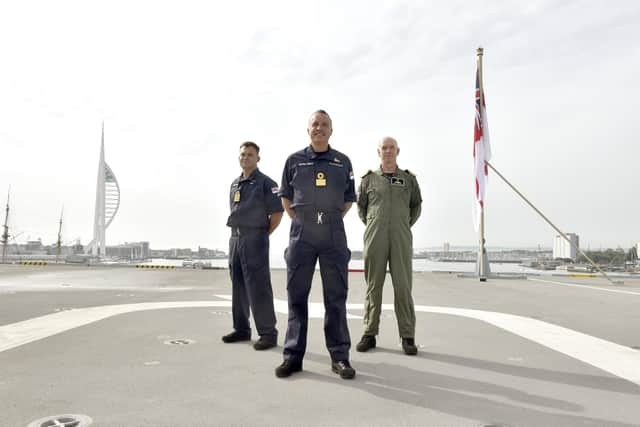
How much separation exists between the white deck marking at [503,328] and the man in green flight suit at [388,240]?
1225 millimetres

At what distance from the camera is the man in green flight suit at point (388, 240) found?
10.5ft

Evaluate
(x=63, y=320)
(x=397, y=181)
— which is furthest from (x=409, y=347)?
(x=63, y=320)

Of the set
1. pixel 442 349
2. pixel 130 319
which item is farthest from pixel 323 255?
pixel 130 319

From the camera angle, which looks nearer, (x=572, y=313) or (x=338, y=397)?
(x=338, y=397)

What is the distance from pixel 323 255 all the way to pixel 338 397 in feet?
2.95

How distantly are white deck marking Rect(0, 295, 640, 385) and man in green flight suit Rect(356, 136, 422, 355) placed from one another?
122cm

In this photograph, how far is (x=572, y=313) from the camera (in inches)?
192

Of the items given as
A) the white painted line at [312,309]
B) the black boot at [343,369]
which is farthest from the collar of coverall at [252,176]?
the black boot at [343,369]

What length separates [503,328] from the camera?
3.92 meters

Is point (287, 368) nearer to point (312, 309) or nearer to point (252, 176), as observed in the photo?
point (252, 176)

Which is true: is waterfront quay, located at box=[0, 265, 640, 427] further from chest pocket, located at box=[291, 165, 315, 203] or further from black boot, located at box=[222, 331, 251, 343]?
chest pocket, located at box=[291, 165, 315, 203]

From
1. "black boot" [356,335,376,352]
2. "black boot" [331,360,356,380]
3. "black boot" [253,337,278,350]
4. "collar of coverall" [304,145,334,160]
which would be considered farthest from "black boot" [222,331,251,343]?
"collar of coverall" [304,145,334,160]

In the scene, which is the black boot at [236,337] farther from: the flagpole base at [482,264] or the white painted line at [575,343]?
the flagpole base at [482,264]

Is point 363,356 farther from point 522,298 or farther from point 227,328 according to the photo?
point 522,298
